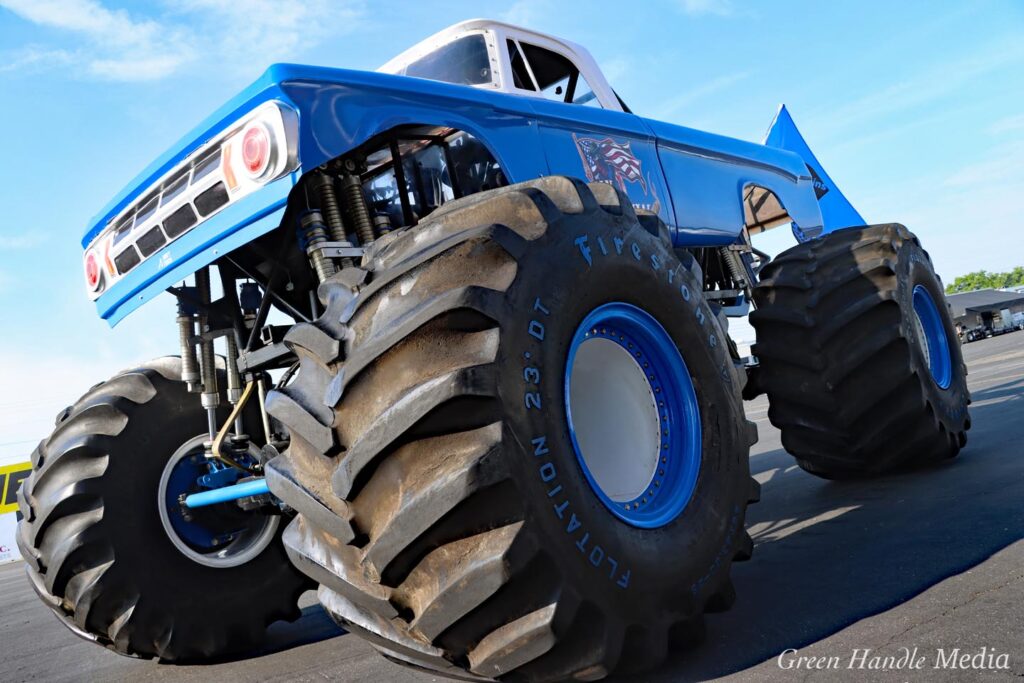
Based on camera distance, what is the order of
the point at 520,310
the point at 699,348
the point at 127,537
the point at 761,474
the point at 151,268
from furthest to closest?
the point at 761,474, the point at 127,537, the point at 151,268, the point at 699,348, the point at 520,310

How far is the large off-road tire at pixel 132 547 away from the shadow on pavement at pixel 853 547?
2.23m

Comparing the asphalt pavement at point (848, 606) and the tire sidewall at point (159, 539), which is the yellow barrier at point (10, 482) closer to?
the asphalt pavement at point (848, 606)

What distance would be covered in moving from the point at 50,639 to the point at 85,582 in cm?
212

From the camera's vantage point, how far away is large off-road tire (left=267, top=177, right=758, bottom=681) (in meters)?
1.91

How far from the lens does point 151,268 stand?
132 inches

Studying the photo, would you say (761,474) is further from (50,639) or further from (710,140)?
(50,639)

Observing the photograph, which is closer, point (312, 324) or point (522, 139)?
point (312, 324)

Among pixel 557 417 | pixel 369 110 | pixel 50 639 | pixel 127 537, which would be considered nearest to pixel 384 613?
pixel 557 417

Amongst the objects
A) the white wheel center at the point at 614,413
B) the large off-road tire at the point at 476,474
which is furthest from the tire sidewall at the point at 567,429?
the white wheel center at the point at 614,413

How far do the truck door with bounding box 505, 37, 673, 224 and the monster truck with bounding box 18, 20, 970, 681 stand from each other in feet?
0.07

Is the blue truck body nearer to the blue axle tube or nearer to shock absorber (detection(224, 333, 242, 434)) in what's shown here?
shock absorber (detection(224, 333, 242, 434))

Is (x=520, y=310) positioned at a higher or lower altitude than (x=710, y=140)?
lower

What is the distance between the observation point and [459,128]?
3420 millimetres

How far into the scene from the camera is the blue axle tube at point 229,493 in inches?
124
